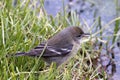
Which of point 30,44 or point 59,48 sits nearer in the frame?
point 59,48

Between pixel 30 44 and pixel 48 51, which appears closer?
pixel 48 51

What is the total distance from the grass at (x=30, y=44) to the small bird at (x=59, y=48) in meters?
0.10

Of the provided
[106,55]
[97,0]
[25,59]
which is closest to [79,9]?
[97,0]

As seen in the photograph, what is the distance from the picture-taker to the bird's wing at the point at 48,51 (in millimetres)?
4668

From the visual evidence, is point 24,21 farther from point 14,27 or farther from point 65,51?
point 65,51

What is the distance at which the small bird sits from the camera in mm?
4699

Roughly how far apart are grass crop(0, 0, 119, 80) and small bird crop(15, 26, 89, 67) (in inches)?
3.8

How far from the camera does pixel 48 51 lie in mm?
4754

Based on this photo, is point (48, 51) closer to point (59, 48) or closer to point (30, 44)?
point (59, 48)

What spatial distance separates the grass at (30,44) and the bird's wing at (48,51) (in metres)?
0.09

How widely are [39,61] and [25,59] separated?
0.51 feet

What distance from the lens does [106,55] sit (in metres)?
5.90

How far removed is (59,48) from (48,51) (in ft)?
0.48

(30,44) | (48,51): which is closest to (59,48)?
(48,51)
